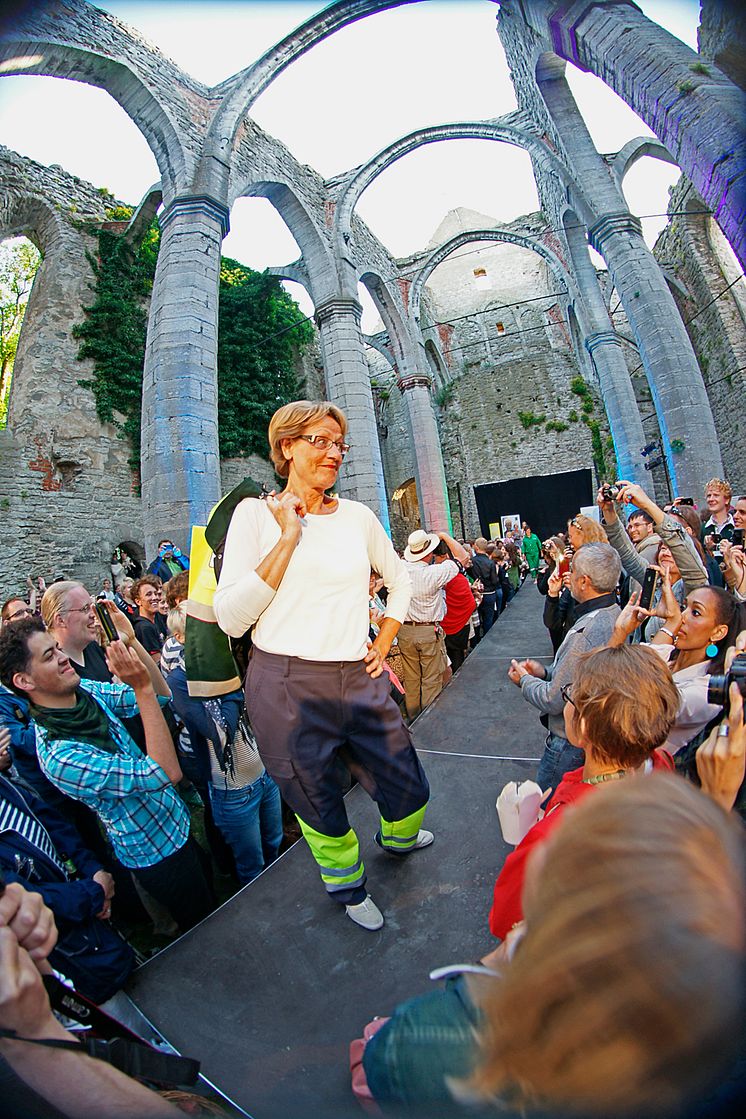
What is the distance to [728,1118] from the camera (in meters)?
0.71

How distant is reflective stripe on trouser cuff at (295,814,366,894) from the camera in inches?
68.1

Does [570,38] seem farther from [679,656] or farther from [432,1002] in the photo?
[432,1002]

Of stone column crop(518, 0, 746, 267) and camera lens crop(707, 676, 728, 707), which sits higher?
stone column crop(518, 0, 746, 267)

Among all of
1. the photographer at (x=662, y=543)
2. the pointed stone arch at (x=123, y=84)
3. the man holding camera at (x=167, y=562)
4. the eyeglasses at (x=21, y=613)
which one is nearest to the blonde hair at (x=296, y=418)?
the photographer at (x=662, y=543)

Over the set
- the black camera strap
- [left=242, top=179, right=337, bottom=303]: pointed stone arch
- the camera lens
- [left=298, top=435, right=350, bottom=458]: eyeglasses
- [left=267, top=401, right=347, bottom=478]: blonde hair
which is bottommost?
the black camera strap

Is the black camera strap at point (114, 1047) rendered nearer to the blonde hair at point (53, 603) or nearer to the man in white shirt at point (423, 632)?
the blonde hair at point (53, 603)

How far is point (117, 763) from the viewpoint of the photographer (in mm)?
1760

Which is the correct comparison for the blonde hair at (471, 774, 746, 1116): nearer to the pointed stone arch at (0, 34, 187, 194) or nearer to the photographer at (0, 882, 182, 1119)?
the photographer at (0, 882, 182, 1119)

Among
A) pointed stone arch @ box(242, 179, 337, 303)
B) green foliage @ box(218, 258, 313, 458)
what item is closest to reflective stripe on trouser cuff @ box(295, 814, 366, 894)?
pointed stone arch @ box(242, 179, 337, 303)

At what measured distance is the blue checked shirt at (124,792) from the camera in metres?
1.69

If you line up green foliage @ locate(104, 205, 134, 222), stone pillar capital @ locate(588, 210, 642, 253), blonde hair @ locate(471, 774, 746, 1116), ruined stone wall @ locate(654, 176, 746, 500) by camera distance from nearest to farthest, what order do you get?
blonde hair @ locate(471, 774, 746, 1116), stone pillar capital @ locate(588, 210, 642, 253), green foliage @ locate(104, 205, 134, 222), ruined stone wall @ locate(654, 176, 746, 500)

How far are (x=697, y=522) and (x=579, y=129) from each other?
9389mm

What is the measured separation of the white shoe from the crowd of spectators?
0.36 meters

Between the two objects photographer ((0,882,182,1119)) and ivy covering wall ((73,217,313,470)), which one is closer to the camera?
photographer ((0,882,182,1119))
